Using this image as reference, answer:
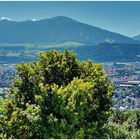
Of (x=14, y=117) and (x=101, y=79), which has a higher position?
(x=101, y=79)

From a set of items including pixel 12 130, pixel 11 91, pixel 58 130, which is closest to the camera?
pixel 58 130

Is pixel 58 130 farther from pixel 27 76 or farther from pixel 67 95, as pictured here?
pixel 27 76

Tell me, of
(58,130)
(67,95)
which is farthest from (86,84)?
(58,130)

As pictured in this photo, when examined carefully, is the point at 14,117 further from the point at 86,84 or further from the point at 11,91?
the point at 86,84

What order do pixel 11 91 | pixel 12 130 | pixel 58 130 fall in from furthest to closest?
pixel 11 91, pixel 12 130, pixel 58 130

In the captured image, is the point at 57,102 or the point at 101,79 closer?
the point at 57,102

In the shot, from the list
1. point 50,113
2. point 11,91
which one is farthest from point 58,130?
point 11,91

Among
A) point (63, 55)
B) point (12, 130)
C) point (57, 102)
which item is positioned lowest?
point (12, 130)
